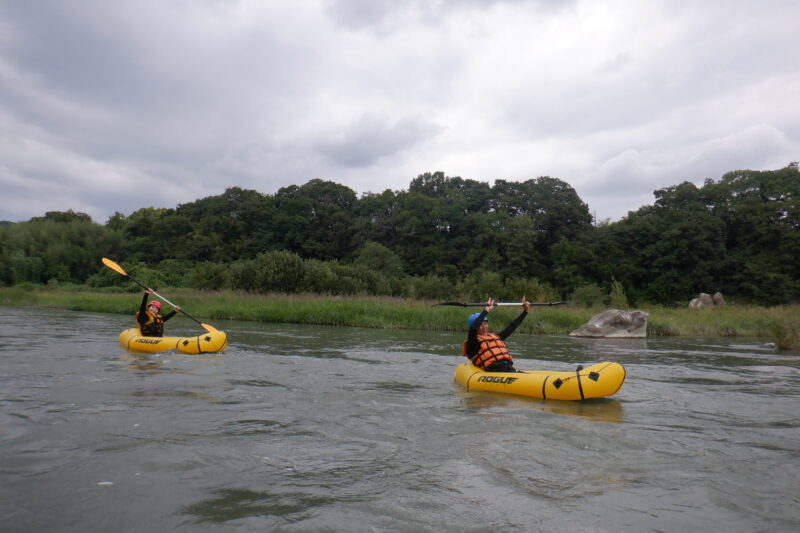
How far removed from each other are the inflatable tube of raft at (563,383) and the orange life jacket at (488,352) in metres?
0.29

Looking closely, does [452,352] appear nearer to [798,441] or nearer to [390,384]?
[390,384]

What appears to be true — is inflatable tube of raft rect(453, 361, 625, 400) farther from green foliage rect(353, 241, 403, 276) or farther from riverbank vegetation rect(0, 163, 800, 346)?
green foliage rect(353, 241, 403, 276)

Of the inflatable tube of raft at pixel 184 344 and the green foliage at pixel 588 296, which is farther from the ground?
the green foliage at pixel 588 296

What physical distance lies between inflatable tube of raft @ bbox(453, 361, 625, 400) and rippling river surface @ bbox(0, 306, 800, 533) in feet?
0.51

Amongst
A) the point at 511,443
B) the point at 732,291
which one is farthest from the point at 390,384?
the point at 732,291

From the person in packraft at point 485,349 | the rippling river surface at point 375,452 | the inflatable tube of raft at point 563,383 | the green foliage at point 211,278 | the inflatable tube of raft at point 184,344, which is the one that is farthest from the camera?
the green foliage at point 211,278

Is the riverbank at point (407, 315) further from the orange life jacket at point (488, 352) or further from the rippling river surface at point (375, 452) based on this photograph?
the orange life jacket at point (488, 352)

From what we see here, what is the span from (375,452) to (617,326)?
13.2 m

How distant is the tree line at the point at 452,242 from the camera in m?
25.2

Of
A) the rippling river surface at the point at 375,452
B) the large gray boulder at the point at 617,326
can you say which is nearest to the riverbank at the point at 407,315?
the large gray boulder at the point at 617,326

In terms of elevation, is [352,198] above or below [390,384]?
above

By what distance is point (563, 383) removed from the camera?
590cm

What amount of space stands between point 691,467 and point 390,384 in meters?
3.79

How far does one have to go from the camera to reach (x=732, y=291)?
34.1 meters
